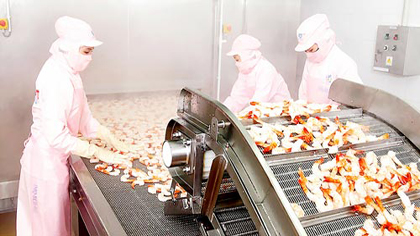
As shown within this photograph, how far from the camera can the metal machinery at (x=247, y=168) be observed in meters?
1.10

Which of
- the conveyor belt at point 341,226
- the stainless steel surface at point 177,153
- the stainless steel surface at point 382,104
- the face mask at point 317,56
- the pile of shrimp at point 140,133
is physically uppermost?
the face mask at point 317,56

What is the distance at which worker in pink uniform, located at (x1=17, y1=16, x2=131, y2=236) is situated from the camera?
2.45 metres

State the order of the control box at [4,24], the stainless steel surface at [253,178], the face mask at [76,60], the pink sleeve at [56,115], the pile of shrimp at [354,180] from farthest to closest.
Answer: the control box at [4,24]
the face mask at [76,60]
the pink sleeve at [56,115]
the pile of shrimp at [354,180]
the stainless steel surface at [253,178]

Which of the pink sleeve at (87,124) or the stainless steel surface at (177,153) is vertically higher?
the stainless steel surface at (177,153)

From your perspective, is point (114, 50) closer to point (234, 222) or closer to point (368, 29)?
point (368, 29)

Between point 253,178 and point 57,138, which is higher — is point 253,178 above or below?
above

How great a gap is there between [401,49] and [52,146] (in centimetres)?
277

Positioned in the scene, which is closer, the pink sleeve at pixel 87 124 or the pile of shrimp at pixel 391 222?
the pile of shrimp at pixel 391 222

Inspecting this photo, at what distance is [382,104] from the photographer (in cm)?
175

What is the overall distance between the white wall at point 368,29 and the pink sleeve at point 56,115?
8.81 feet

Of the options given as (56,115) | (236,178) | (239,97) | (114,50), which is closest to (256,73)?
(239,97)

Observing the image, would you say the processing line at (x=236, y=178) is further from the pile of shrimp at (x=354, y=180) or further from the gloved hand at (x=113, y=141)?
the gloved hand at (x=113, y=141)

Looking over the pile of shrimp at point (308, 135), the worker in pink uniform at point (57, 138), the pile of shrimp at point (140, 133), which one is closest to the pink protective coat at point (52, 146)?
the worker in pink uniform at point (57, 138)

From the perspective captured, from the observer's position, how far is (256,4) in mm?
4547
